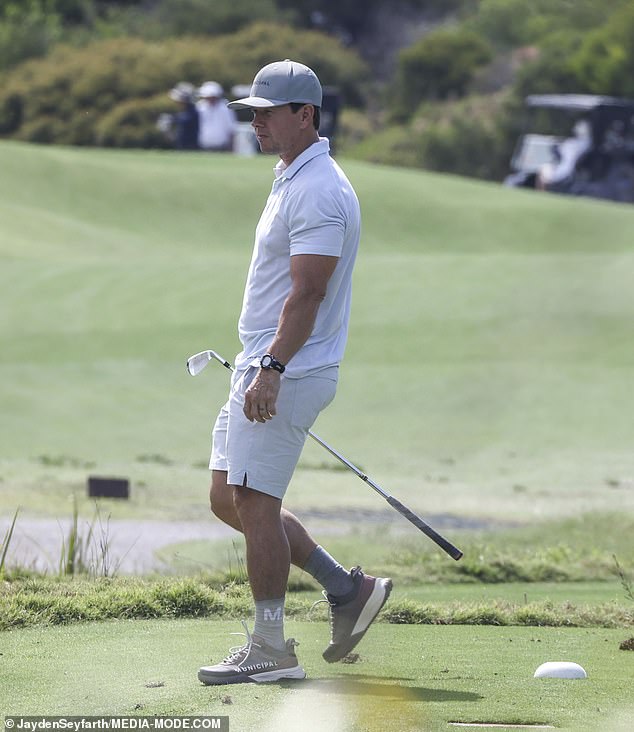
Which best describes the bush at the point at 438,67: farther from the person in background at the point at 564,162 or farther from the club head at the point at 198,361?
the club head at the point at 198,361

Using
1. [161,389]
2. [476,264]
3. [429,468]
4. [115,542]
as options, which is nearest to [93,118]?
[476,264]

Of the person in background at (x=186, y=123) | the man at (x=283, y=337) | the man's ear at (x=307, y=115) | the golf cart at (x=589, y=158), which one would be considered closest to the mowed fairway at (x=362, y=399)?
the man at (x=283, y=337)

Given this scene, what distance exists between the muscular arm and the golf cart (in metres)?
33.7

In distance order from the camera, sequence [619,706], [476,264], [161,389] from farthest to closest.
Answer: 1. [476,264]
2. [161,389]
3. [619,706]

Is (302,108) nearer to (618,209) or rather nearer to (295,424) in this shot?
(295,424)

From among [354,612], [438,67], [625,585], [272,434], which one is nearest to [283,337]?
[272,434]

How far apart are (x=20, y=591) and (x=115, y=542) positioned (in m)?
4.51

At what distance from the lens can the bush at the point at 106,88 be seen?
45875 mm

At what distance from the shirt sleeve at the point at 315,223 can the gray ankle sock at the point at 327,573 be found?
3.40 ft

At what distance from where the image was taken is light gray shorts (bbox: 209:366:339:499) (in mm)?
4984

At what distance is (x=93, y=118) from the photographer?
154ft

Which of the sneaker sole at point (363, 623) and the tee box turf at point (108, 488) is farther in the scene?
the tee box turf at point (108, 488)

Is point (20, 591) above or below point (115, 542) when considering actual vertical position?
above

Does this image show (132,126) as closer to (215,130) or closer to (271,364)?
(215,130)
